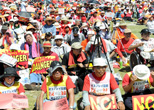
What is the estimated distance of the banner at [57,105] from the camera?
388 centimetres

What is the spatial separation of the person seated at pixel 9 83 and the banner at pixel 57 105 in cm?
55

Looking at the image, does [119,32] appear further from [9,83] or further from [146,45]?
[9,83]

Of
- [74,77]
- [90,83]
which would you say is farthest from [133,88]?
[74,77]

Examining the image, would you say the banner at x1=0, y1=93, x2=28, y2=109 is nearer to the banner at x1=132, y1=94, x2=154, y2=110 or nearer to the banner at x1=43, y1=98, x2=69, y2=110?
the banner at x1=43, y1=98, x2=69, y2=110

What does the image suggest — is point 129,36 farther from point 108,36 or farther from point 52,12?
point 52,12

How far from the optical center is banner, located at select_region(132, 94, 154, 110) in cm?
380

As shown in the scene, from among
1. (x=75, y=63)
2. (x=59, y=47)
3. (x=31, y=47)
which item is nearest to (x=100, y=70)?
(x=75, y=63)

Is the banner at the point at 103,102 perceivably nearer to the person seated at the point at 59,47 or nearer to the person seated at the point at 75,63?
the person seated at the point at 75,63

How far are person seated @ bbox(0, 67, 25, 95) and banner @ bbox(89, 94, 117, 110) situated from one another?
1.37m

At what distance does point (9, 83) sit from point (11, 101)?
1.75ft

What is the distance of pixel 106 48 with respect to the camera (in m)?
5.79

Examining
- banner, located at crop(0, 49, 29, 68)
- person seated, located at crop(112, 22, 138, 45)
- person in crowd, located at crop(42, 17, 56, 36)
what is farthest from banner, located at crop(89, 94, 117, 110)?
person in crowd, located at crop(42, 17, 56, 36)

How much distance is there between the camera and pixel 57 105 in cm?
394

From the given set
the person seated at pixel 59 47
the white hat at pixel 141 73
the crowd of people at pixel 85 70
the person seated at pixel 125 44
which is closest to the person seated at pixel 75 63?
the crowd of people at pixel 85 70
